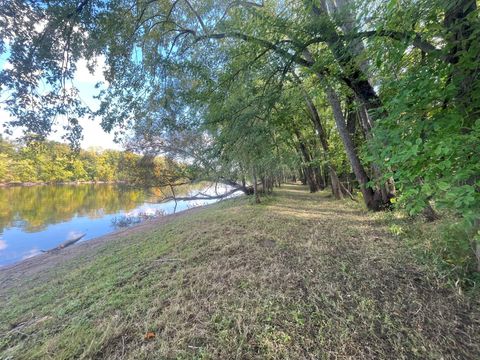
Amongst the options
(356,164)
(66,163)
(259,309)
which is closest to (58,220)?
(66,163)

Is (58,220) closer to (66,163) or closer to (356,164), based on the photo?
(66,163)

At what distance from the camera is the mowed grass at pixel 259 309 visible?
165cm

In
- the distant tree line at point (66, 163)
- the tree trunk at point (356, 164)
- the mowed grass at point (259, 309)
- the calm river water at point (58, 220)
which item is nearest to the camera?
the mowed grass at point (259, 309)

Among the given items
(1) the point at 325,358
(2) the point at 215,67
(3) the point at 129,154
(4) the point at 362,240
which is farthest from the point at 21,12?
(3) the point at 129,154

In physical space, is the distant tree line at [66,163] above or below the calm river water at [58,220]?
above

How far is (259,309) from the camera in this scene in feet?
6.64

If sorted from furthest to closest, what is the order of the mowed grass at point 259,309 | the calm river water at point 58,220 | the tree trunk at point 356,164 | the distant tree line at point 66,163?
the calm river water at point 58,220 → the tree trunk at point 356,164 → the distant tree line at point 66,163 → the mowed grass at point 259,309

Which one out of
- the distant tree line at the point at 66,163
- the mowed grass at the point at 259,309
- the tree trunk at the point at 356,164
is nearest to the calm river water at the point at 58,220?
the distant tree line at the point at 66,163

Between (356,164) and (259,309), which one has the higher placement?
(356,164)

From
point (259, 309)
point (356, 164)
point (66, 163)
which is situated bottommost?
point (259, 309)

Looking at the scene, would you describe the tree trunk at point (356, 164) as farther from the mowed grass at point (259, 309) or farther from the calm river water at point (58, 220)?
the calm river water at point (58, 220)

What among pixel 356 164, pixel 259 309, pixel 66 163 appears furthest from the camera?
pixel 66 163

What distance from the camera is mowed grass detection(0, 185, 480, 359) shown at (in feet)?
5.41

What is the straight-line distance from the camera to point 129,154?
12.9 metres
